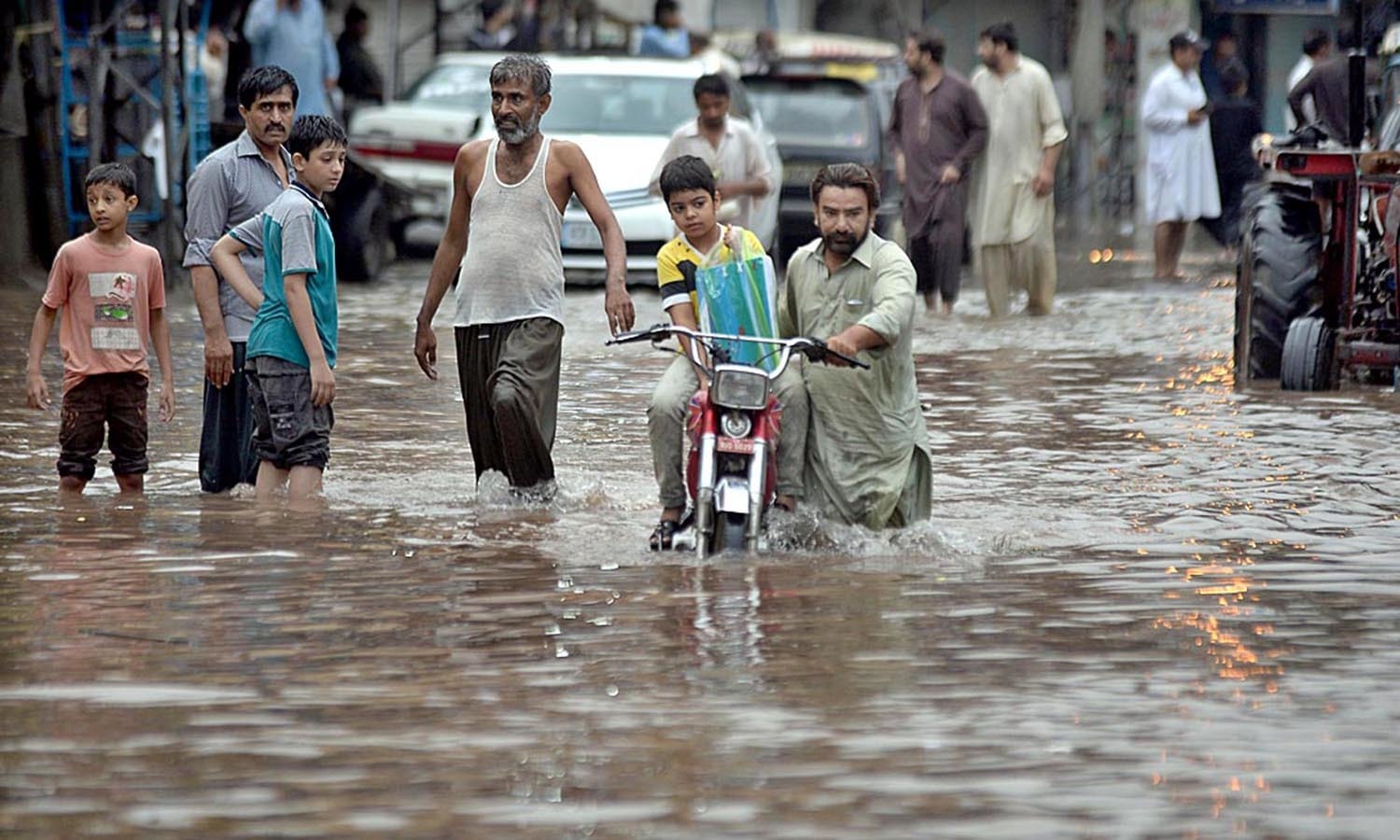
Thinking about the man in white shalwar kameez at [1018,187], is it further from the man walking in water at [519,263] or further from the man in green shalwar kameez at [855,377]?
the man in green shalwar kameez at [855,377]

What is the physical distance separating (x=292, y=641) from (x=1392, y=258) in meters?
6.96

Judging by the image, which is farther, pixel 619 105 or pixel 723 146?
pixel 619 105

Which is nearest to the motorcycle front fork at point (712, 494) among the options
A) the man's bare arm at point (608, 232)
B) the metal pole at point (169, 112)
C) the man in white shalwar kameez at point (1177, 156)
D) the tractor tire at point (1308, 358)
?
the man's bare arm at point (608, 232)

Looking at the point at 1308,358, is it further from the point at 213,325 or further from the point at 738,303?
the point at 213,325

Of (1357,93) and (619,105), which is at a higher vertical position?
(619,105)

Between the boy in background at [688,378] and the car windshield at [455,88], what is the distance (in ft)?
47.1

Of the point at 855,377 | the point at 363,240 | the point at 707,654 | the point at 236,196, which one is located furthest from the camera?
the point at 363,240

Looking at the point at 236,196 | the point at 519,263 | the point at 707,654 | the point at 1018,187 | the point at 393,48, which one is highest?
the point at 393,48

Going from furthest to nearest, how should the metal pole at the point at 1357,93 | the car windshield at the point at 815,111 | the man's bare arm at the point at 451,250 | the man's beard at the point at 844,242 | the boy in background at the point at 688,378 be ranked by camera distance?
the car windshield at the point at 815,111 < the metal pole at the point at 1357,93 < the man's bare arm at the point at 451,250 < the boy in background at the point at 688,378 < the man's beard at the point at 844,242

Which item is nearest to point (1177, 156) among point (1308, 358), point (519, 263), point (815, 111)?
→ point (815, 111)

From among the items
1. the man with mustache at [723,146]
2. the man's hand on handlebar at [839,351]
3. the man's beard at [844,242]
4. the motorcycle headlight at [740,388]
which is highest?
the man with mustache at [723,146]

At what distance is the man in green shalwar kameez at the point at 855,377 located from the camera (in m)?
7.99

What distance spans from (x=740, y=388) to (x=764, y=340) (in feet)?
0.84

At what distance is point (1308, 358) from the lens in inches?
501
